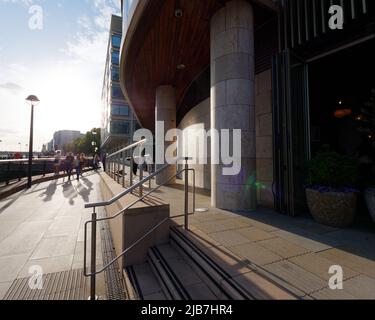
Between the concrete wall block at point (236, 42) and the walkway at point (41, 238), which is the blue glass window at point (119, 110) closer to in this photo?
the walkway at point (41, 238)

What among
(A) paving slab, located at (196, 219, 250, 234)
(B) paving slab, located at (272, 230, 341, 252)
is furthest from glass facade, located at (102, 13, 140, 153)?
(B) paving slab, located at (272, 230, 341, 252)

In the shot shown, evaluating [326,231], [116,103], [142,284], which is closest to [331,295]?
[326,231]

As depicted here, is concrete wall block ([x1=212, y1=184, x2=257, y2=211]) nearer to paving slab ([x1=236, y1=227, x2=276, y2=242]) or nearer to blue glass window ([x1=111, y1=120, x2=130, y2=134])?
paving slab ([x1=236, y1=227, x2=276, y2=242])

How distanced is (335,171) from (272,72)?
2.62 metres

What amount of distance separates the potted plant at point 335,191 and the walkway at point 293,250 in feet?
0.70

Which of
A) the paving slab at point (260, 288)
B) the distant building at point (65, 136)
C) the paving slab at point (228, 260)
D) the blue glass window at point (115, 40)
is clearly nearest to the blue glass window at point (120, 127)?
the blue glass window at point (115, 40)

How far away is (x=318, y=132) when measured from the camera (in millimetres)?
6430

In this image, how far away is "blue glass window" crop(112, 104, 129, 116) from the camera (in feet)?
119

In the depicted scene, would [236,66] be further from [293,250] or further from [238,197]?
[293,250]

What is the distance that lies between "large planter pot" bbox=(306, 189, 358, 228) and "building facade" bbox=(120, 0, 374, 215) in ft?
2.03

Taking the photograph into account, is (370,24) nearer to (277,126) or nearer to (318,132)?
Result: (277,126)
